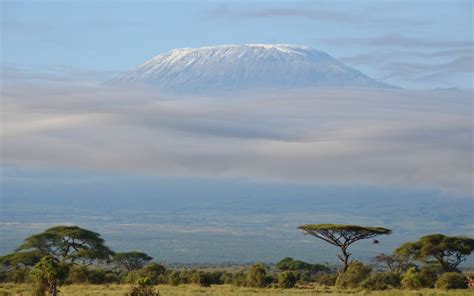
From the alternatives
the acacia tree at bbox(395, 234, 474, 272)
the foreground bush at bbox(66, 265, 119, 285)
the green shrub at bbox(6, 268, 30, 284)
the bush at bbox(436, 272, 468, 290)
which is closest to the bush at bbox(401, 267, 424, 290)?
the bush at bbox(436, 272, 468, 290)

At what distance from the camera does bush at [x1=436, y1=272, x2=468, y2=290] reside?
4225cm

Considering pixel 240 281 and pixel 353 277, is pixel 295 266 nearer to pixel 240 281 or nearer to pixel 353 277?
pixel 240 281

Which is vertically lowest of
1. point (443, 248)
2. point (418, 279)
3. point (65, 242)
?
point (418, 279)

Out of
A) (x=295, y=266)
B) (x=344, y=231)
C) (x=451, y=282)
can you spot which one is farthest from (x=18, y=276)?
(x=295, y=266)

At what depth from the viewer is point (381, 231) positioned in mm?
56125

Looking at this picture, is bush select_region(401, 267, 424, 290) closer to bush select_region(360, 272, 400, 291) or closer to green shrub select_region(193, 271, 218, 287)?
bush select_region(360, 272, 400, 291)

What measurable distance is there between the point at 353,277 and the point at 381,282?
323 cm

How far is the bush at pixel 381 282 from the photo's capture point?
4216cm

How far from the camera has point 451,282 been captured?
42.6 metres

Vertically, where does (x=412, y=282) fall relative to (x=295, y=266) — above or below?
below

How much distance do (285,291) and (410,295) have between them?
682 centimetres

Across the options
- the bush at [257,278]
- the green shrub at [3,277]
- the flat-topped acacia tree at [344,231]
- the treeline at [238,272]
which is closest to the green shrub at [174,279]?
the treeline at [238,272]

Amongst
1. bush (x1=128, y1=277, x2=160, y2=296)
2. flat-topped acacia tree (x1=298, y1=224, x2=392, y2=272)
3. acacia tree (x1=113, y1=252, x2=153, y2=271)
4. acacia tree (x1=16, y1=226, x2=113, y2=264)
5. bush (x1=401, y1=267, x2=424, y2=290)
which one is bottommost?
bush (x1=128, y1=277, x2=160, y2=296)

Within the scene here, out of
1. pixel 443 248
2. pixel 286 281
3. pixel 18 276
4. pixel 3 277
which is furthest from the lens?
pixel 443 248
